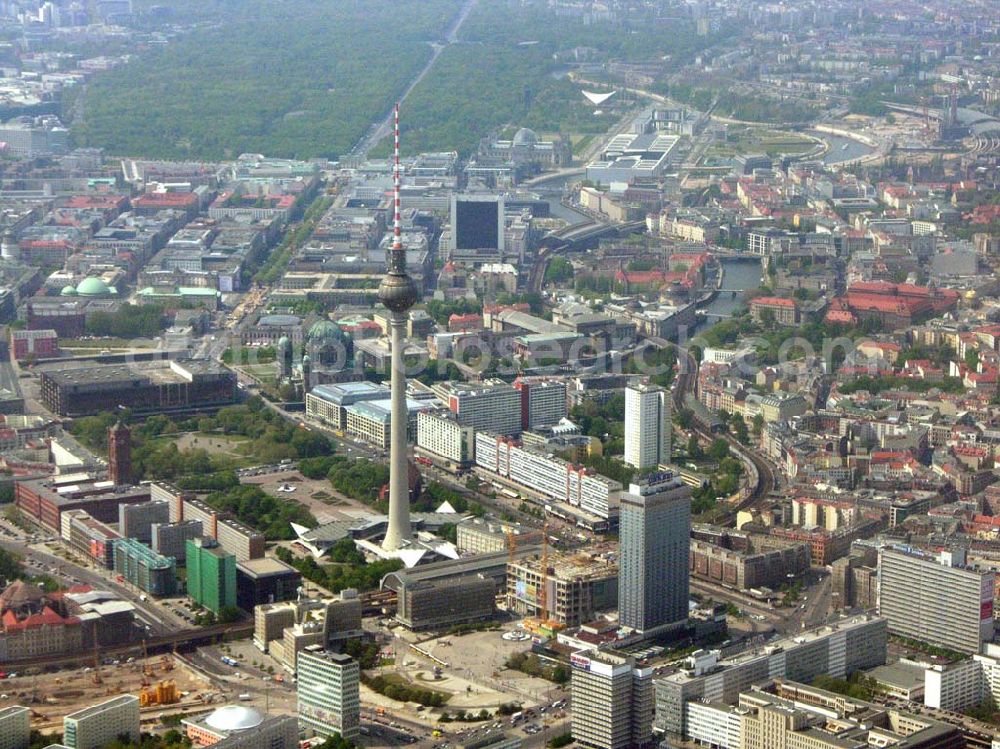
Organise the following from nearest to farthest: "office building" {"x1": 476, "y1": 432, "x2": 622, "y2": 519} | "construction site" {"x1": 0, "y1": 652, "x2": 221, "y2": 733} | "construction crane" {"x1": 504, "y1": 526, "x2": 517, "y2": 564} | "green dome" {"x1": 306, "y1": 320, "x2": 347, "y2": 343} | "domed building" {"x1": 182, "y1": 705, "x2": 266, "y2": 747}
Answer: "domed building" {"x1": 182, "y1": 705, "x2": 266, "y2": 747} → "construction site" {"x1": 0, "y1": 652, "x2": 221, "y2": 733} → "construction crane" {"x1": 504, "y1": 526, "x2": 517, "y2": 564} → "office building" {"x1": 476, "y1": 432, "x2": 622, "y2": 519} → "green dome" {"x1": 306, "y1": 320, "x2": 347, "y2": 343}

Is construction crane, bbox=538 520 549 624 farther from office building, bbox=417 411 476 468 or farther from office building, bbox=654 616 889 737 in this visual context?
office building, bbox=417 411 476 468

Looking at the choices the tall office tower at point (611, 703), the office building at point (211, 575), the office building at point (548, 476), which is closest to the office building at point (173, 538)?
the office building at point (211, 575)

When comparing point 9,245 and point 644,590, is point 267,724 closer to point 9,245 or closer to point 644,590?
point 644,590

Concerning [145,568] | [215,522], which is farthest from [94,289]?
[145,568]

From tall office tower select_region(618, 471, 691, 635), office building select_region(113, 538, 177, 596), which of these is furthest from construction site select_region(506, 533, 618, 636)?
office building select_region(113, 538, 177, 596)

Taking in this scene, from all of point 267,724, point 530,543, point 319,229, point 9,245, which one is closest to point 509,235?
point 319,229

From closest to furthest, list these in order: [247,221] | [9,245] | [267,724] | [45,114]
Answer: [267,724], [9,245], [247,221], [45,114]
